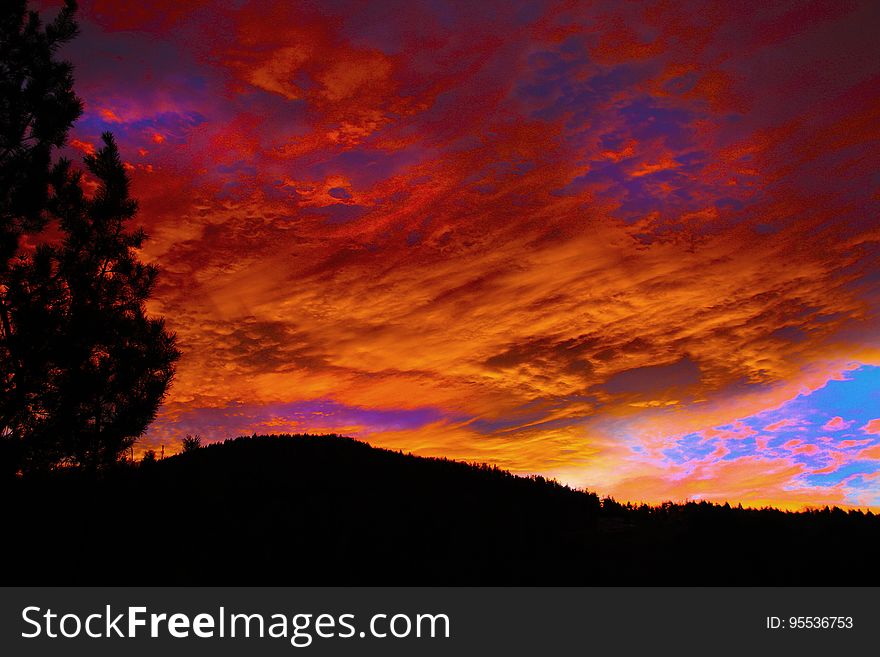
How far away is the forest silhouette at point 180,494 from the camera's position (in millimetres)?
10086

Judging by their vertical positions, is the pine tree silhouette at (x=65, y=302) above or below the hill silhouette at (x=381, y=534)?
above

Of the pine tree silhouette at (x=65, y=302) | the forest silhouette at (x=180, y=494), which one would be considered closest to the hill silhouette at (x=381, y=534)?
the forest silhouette at (x=180, y=494)

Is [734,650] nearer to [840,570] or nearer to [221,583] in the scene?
[840,570]

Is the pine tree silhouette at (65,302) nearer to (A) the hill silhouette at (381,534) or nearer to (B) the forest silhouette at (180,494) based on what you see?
(B) the forest silhouette at (180,494)

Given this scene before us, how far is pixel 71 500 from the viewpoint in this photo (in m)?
13.0

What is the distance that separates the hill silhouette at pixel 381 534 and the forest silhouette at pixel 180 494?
52mm

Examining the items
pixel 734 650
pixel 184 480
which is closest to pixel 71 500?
pixel 184 480

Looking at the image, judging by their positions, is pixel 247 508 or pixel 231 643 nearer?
pixel 231 643

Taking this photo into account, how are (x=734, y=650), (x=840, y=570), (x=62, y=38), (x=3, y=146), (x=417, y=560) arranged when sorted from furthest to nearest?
(x=62, y=38) → (x=3, y=146) → (x=417, y=560) → (x=840, y=570) → (x=734, y=650)

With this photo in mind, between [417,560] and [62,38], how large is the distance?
16.5 meters

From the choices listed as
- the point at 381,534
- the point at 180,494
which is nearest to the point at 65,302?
the point at 180,494

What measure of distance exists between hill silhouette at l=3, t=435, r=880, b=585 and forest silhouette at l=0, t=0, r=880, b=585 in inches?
2.0

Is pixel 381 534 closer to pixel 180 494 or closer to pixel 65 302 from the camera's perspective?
pixel 180 494

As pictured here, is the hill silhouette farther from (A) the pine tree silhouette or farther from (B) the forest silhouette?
(A) the pine tree silhouette
